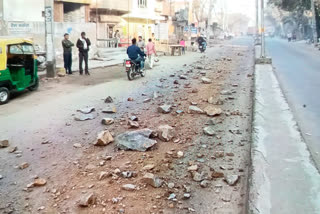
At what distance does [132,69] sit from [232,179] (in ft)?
35.1

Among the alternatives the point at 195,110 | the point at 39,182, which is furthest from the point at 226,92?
the point at 39,182

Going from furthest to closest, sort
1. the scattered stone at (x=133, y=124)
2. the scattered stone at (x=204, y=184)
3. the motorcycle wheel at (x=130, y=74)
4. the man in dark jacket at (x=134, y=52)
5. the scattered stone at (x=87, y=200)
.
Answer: the man in dark jacket at (x=134, y=52), the motorcycle wheel at (x=130, y=74), the scattered stone at (x=133, y=124), the scattered stone at (x=204, y=184), the scattered stone at (x=87, y=200)

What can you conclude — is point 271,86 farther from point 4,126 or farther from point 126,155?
point 4,126

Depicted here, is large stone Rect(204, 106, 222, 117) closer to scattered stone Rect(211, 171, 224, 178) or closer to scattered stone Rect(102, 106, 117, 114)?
scattered stone Rect(102, 106, 117, 114)

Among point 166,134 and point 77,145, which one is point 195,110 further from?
point 77,145

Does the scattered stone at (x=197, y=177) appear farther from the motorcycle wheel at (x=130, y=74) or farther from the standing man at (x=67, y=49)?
the standing man at (x=67, y=49)

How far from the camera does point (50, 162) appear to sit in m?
5.80

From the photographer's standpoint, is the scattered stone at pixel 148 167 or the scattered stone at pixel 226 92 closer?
the scattered stone at pixel 148 167

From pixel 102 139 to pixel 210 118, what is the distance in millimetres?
2660

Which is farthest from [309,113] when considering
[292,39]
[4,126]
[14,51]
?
[292,39]

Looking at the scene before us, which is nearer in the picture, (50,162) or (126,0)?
(50,162)

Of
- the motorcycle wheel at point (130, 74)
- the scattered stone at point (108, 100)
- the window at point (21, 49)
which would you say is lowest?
the scattered stone at point (108, 100)

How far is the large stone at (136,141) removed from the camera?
20.2 feet

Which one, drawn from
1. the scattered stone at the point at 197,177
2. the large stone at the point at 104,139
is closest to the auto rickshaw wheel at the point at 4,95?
the large stone at the point at 104,139
